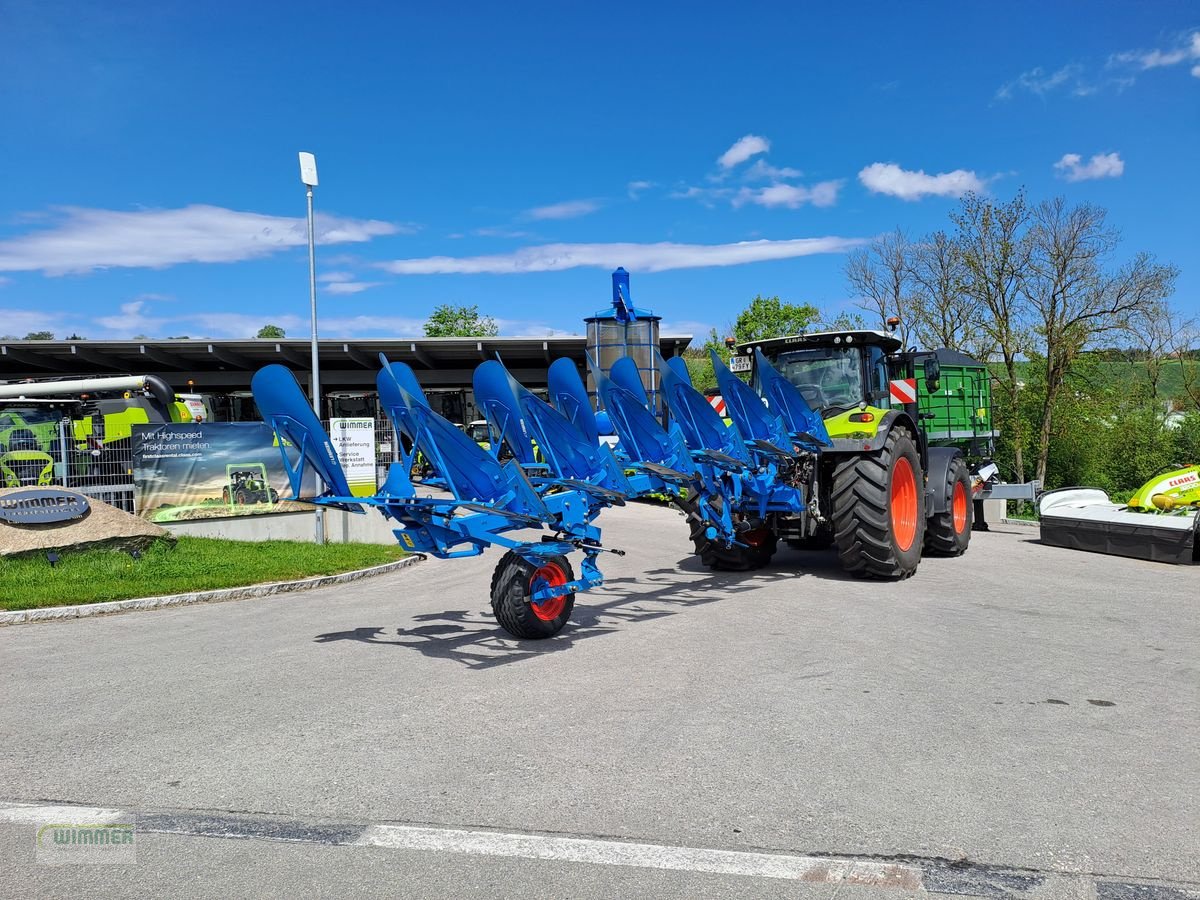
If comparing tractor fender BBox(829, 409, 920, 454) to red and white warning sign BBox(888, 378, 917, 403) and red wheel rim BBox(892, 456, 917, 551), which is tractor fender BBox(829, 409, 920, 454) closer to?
red wheel rim BBox(892, 456, 917, 551)

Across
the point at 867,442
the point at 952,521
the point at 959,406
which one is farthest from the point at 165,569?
the point at 959,406

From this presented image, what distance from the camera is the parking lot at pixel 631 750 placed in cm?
361

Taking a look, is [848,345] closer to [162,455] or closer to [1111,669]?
[1111,669]

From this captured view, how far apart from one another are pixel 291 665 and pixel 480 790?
314 centimetres

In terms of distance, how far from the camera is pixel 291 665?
23.0 ft

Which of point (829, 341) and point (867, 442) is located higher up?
point (829, 341)

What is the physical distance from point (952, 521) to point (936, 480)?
0.57 meters

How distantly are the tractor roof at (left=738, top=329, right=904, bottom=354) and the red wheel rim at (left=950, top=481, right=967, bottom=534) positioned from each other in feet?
7.37

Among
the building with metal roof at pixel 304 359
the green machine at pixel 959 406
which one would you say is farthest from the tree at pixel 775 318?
the green machine at pixel 959 406

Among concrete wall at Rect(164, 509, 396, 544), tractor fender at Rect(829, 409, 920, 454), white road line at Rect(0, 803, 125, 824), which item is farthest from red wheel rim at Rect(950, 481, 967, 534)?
white road line at Rect(0, 803, 125, 824)

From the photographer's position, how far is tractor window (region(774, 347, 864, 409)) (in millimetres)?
11367

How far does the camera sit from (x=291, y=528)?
1503 centimetres

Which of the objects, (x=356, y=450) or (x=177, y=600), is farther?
(x=356, y=450)

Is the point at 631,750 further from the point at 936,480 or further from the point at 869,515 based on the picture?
the point at 936,480
